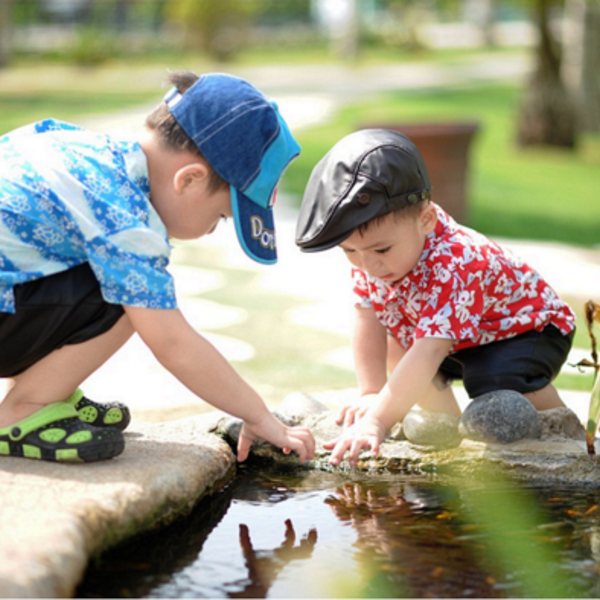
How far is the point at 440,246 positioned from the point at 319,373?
1.09m

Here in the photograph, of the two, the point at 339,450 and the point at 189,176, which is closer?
the point at 189,176

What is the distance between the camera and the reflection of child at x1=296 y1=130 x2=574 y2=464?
7.81ft

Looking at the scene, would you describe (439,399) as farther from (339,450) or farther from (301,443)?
(301,443)

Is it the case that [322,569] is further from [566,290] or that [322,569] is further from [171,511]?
[566,290]

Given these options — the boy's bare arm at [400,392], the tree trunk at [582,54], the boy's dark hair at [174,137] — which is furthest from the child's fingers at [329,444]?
the tree trunk at [582,54]

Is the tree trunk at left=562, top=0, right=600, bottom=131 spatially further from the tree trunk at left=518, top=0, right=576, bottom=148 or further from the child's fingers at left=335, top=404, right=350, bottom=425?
the child's fingers at left=335, top=404, right=350, bottom=425

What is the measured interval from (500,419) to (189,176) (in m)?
0.88

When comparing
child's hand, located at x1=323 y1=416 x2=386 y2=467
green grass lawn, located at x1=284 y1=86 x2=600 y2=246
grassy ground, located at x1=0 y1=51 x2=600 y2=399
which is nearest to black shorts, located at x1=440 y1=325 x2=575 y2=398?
child's hand, located at x1=323 y1=416 x2=386 y2=467

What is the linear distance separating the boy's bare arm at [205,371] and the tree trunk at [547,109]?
9.92 meters

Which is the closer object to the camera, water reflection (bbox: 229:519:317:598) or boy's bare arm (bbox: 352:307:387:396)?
water reflection (bbox: 229:519:317:598)

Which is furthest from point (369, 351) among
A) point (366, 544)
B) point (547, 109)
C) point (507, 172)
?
point (547, 109)

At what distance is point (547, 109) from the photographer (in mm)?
11875

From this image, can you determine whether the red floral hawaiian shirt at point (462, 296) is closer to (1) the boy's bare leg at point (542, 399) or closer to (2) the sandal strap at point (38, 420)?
(1) the boy's bare leg at point (542, 399)

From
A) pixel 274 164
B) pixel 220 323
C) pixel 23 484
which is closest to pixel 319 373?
pixel 220 323
